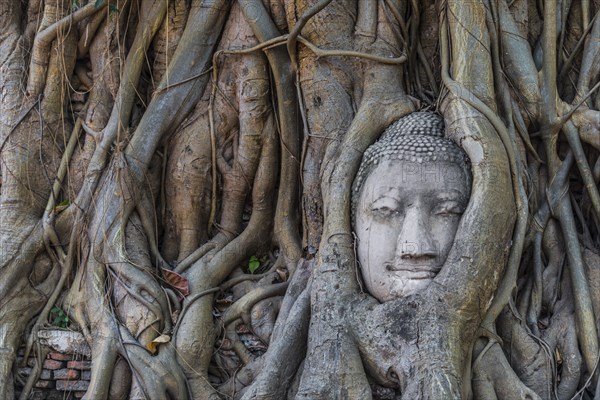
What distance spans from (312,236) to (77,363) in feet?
4.64

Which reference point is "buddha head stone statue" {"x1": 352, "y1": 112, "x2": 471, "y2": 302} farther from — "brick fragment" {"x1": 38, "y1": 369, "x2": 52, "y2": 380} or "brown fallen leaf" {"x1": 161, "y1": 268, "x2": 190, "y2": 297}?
"brick fragment" {"x1": 38, "y1": 369, "x2": 52, "y2": 380}

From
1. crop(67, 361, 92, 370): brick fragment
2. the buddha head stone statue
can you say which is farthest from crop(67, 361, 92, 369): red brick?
the buddha head stone statue

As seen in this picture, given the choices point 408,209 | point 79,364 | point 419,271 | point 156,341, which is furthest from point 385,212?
point 79,364

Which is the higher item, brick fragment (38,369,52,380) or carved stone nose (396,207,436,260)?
carved stone nose (396,207,436,260)

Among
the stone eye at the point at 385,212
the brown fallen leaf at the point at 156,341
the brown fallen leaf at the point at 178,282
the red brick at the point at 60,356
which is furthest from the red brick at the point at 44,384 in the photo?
the stone eye at the point at 385,212

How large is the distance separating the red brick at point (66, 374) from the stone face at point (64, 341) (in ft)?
0.32

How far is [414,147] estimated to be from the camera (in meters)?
4.82

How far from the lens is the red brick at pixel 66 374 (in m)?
5.25

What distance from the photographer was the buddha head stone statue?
4625 mm

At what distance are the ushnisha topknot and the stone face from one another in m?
1.62

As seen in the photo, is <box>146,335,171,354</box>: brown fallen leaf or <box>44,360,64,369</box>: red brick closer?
<box>146,335,171,354</box>: brown fallen leaf

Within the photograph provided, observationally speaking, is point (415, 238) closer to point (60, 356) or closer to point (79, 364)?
point (79, 364)

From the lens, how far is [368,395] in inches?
177

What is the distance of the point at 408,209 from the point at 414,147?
0.32m
